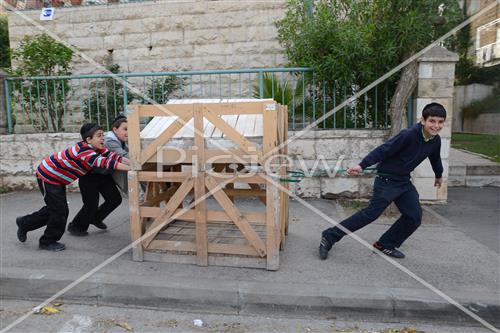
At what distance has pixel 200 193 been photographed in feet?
12.6

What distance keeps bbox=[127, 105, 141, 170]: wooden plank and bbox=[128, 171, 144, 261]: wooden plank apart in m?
0.11

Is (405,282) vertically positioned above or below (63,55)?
below

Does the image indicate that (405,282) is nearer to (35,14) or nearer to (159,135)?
(159,135)

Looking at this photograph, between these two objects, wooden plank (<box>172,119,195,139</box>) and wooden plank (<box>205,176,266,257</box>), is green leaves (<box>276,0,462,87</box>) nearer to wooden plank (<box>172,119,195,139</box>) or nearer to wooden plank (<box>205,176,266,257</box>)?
wooden plank (<box>172,119,195,139</box>)

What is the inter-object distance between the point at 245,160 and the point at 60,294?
2.09 m

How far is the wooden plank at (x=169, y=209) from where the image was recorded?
3.89m

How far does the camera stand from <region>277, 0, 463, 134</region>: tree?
19.8 feet

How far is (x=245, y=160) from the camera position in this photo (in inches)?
145

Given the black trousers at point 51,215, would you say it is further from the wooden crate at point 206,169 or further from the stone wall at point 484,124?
the stone wall at point 484,124

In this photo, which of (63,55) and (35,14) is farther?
(35,14)

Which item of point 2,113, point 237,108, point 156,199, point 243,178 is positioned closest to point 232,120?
point 237,108

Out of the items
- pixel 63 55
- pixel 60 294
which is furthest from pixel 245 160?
pixel 63 55

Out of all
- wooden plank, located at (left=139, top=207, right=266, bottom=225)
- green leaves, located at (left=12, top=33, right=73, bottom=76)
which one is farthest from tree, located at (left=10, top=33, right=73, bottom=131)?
wooden plank, located at (left=139, top=207, right=266, bottom=225)

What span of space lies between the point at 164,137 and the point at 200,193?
0.63 m
